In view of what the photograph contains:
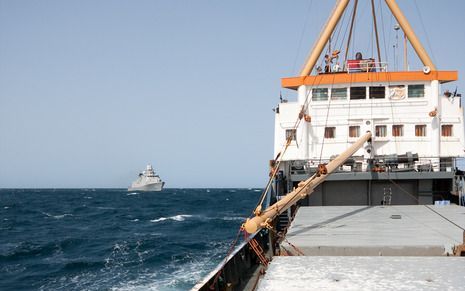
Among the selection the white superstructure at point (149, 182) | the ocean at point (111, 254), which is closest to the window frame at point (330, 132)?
the ocean at point (111, 254)

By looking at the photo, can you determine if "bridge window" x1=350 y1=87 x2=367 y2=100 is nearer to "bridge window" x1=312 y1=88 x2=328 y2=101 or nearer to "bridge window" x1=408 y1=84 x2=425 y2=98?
"bridge window" x1=312 y1=88 x2=328 y2=101

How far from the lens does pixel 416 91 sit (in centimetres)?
2709

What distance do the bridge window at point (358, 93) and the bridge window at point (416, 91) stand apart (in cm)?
252

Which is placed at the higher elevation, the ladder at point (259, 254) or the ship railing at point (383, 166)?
the ship railing at point (383, 166)

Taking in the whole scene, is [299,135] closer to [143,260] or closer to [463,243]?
[143,260]

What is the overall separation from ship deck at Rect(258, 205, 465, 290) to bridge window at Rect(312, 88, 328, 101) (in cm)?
906

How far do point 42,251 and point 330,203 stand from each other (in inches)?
830

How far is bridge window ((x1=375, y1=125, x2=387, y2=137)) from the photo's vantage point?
26.9m

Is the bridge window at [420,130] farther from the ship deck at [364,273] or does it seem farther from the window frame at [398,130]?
the ship deck at [364,273]

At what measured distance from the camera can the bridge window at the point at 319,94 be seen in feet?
90.1

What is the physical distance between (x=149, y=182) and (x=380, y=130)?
161889 mm

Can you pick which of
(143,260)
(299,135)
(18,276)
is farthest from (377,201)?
(18,276)

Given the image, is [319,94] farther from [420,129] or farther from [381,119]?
[420,129]

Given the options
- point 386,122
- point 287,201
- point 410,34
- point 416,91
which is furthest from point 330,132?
point 287,201
